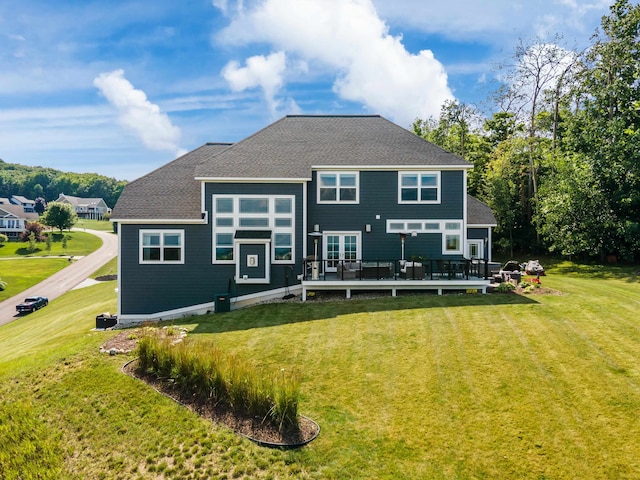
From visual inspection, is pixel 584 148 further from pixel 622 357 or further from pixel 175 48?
pixel 175 48

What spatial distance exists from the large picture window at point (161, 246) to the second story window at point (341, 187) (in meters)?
6.51

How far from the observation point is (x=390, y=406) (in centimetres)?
748

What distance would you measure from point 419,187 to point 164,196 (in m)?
11.6

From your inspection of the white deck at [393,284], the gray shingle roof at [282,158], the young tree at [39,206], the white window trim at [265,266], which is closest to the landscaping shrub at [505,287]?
the white deck at [393,284]

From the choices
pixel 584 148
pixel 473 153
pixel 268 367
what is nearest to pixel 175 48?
pixel 268 367

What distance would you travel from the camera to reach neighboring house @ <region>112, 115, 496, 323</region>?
16312mm

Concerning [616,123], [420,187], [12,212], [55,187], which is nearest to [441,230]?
[420,187]

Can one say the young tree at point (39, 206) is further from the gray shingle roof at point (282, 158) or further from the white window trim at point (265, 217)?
the white window trim at point (265, 217)

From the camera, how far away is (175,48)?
62.1 ft

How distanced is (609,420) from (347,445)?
4593 millimetres

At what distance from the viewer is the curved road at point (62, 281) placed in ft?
111

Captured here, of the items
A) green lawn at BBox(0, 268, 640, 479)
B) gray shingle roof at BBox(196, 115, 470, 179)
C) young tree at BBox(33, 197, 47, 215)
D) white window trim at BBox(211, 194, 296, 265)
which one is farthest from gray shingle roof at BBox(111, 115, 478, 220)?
young tree at BBox(33, 197, 47, 215)

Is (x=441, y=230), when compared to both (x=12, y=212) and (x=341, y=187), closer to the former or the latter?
(x=341, y=187)

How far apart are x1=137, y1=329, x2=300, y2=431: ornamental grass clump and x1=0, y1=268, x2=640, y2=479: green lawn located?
524mm
